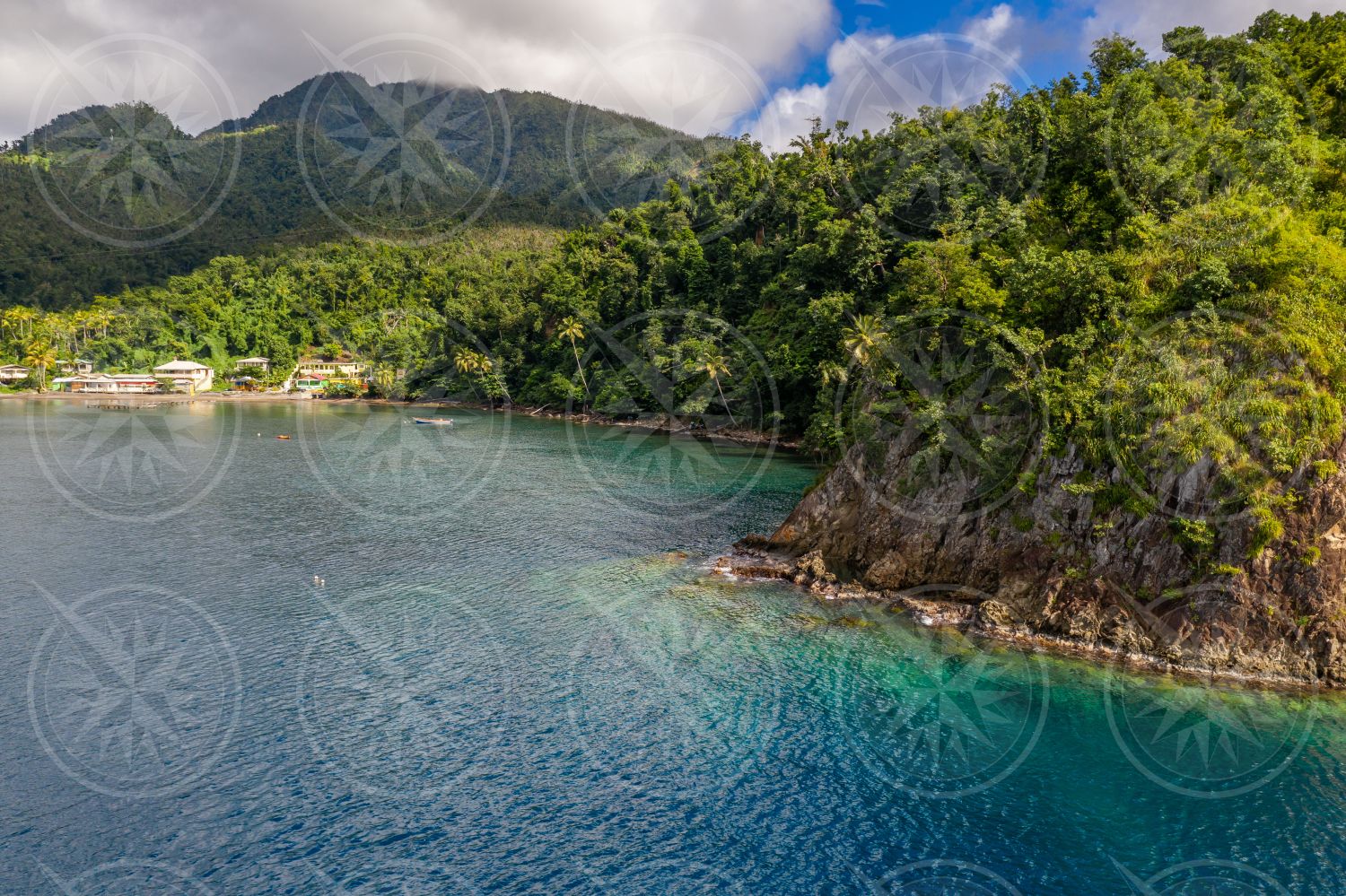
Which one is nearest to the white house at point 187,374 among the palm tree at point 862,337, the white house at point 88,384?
the white house at point 88,384

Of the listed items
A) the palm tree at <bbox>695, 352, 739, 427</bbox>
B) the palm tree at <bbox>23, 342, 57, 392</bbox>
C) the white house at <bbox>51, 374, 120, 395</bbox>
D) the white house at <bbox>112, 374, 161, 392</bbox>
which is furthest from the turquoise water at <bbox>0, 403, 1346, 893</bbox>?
the palm tree at <bbox>23, 342, 57, 392</bbox>

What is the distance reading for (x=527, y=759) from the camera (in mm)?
23359

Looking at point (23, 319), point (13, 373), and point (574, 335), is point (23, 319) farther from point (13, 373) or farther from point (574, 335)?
point (574, 335)

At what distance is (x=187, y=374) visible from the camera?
15050 cm

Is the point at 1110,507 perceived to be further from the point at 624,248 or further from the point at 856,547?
the point at 624,248

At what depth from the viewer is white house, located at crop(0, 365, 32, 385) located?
14650cm

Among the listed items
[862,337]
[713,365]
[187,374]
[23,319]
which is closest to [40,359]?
[23,319]

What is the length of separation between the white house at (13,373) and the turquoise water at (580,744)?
138m

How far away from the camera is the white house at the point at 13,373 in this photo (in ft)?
481

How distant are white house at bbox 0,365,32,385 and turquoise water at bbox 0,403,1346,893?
138132mm

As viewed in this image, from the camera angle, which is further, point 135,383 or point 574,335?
point 135,383

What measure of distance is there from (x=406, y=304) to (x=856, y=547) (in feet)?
484

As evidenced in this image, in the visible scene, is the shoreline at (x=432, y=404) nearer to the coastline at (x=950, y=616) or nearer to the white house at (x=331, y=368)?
the white house at (x=331, y=368)

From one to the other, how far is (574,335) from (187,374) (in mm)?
91474
